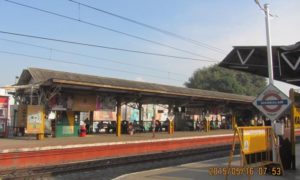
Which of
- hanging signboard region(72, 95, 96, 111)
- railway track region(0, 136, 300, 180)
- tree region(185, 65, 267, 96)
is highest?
tree region(185, 65, 267, 96)

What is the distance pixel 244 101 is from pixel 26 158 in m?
28.3

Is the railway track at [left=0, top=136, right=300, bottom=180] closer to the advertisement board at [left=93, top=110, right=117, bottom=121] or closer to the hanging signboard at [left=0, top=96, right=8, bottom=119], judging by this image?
the hanging signboard at [left=0, top=96, right=8, bottom=119]

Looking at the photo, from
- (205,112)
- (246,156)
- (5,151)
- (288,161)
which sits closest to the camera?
(246,156)

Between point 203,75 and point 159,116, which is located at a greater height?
point 203,75

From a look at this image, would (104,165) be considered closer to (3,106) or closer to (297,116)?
(297,116)

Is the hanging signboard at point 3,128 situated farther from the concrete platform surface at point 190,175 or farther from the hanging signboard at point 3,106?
the concrete platform surface at point 190,175

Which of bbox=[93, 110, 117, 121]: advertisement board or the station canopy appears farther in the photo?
bbox=[93, 110, 117, 121]: advertisement board

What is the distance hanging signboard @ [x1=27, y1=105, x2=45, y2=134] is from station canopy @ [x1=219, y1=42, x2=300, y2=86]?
12761mm

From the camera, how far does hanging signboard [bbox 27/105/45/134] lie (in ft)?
74.4

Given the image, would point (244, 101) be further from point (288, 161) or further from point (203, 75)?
point (203, 75)

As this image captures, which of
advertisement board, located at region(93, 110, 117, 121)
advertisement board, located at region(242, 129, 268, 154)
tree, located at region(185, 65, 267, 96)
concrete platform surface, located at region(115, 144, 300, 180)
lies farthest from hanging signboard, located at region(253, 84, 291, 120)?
tree, located at region(185, 65, 267, 96)

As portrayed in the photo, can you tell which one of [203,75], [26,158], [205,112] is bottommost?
[26,158]

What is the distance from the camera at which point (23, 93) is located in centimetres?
2644

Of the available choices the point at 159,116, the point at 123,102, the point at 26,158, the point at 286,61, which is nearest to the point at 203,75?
the point at 159,116
